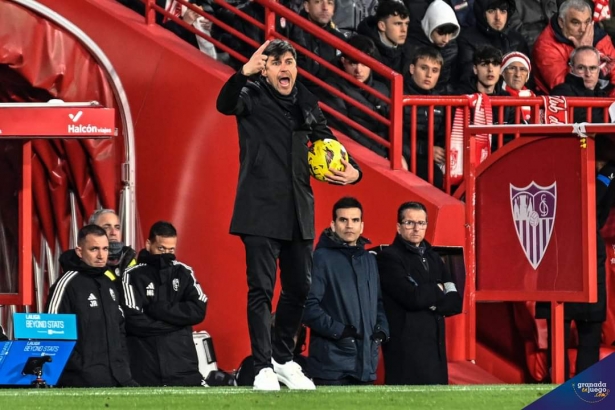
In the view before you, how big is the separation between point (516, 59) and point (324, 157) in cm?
536

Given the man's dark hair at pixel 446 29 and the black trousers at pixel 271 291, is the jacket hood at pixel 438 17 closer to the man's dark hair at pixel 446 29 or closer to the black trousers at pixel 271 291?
the man's dark hair at pixel 446 29

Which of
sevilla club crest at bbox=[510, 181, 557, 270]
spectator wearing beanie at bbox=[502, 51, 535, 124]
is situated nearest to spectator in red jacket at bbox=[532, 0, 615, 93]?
spectator wearing beanie at bbox=[502, 51, 535, 124]

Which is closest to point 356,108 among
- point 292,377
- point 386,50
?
point 386,50

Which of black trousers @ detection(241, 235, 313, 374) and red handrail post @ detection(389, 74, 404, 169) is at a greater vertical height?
red handrail post @ detection(389, 74, 404, 169)

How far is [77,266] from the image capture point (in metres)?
10.7

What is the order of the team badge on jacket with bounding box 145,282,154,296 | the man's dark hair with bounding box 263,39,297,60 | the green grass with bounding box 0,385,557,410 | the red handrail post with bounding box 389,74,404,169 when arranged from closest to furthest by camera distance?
the green grass with bounding box 0,385,557,410
the man's dark hair with bounding box 263,39,297,60
the team badge on jacket with bounding box 145,282,154,296
the red handrail post with bounding box 389,74,404,169

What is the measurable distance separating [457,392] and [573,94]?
5.32 m

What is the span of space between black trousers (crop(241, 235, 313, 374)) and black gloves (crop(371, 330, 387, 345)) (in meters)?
1.71

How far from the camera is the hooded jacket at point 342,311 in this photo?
34.6 ft

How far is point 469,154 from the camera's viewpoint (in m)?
11.8

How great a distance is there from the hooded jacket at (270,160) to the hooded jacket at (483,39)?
18.0 feet

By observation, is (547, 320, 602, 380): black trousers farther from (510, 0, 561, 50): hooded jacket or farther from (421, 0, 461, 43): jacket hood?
(510, 0, 561, 50): hooded jacket

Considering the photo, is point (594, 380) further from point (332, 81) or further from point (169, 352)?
point (332, 81)

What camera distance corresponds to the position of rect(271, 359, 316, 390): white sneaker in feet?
29.1
